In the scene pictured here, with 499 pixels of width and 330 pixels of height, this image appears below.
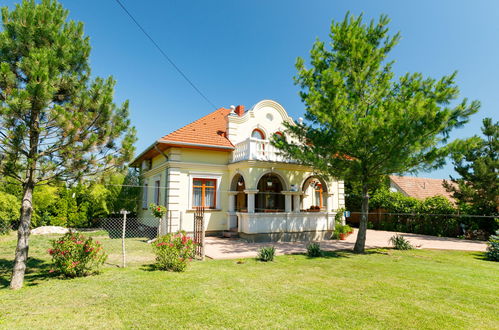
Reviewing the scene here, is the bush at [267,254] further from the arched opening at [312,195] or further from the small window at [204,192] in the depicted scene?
the arched opening at [312,195]

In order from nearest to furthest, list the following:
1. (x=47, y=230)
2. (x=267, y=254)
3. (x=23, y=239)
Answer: (x=23, y=239) < (x=267, y=254) < (x=47, y=230)

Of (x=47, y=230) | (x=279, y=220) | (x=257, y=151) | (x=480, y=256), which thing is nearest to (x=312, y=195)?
(x=279, y=220)

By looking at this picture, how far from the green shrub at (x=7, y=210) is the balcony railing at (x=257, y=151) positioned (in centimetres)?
Answer: 1137

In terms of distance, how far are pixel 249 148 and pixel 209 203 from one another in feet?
12.1

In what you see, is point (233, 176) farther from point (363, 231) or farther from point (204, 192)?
point (363, 231)

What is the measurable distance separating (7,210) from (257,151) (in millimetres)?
12886

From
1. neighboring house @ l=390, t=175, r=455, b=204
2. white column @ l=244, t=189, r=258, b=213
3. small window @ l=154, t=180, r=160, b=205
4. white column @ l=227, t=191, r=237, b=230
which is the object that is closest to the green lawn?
white column @ l=244, t=189, r=258, b=213

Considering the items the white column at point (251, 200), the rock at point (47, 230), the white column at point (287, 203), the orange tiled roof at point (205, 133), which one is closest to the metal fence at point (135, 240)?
the rock at point (47, 230)

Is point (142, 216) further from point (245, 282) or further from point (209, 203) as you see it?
point (245, 282)

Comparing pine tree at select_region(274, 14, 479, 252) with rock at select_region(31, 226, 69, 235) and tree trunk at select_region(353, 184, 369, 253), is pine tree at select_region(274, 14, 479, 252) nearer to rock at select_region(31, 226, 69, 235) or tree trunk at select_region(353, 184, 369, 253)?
tree trunk at select_region(353, 184, 369, 253)

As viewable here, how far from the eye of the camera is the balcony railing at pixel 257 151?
13250mm

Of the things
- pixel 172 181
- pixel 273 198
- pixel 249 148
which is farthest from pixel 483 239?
pixel 172 181

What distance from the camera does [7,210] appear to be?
14.1 meters

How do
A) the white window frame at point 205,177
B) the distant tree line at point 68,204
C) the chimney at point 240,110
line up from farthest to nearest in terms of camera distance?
the chimney at point 240,110 → the distant tree line at point 68,204 → the white window frame at point 205,177
